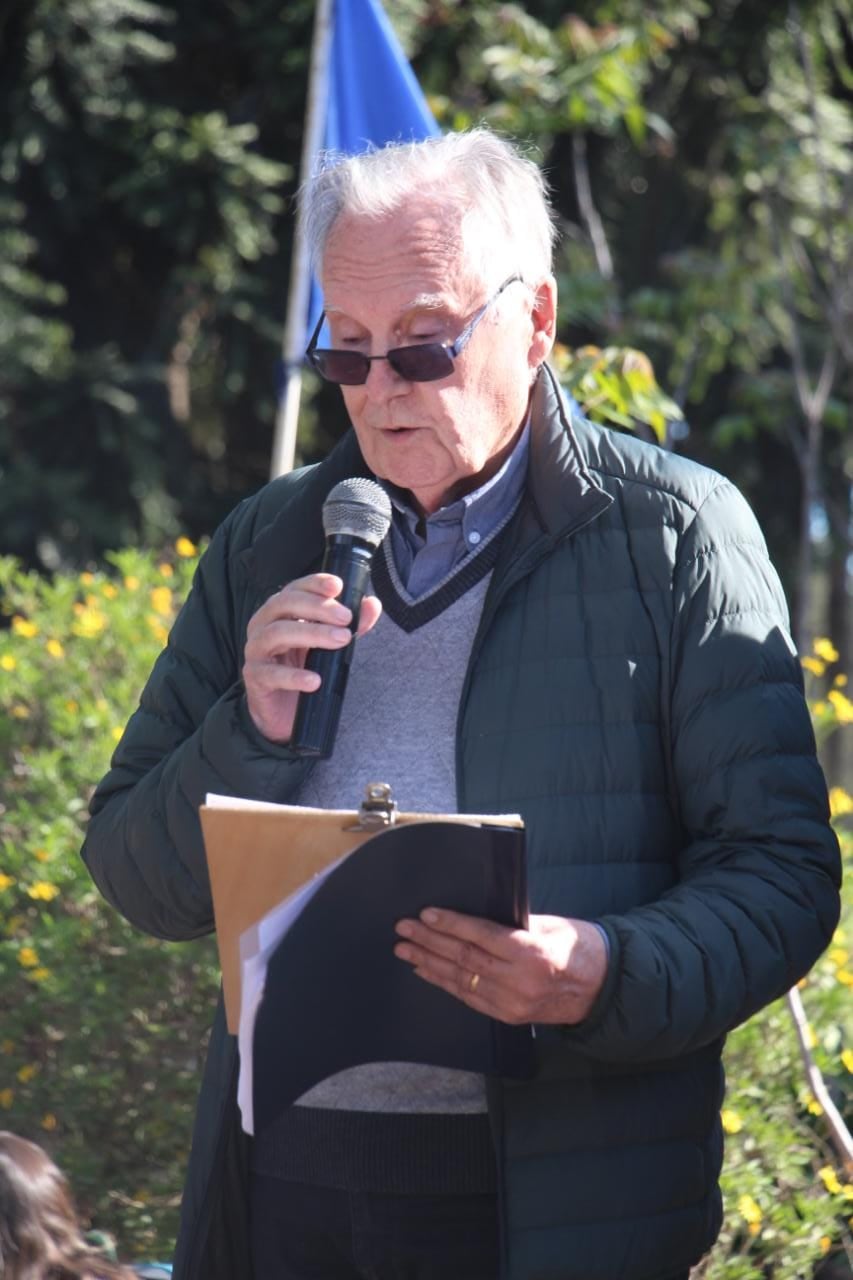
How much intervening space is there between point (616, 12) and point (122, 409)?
10.0 ft

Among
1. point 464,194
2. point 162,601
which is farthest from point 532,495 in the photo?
point 162,601

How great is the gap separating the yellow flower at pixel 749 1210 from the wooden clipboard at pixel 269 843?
1.57 meters

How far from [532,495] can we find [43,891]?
2.06m

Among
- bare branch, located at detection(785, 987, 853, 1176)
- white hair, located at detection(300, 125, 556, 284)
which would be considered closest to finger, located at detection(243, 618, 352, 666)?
white hair, located at detection(300, 125, 556, 284)

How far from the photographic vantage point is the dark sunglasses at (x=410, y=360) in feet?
6.57

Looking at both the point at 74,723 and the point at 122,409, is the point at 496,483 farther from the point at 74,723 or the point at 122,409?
the point at 122,409

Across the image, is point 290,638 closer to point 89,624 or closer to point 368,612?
point 368,612

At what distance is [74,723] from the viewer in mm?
4172

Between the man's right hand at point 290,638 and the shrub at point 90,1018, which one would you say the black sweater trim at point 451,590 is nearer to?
the man's right hand at point 290,638

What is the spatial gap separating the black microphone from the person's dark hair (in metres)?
1.28

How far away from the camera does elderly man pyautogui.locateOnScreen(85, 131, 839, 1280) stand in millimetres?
1821

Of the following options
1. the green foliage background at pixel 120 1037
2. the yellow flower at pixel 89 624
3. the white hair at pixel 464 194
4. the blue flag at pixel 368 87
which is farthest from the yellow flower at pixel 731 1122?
the blue flag at pixel 368 87

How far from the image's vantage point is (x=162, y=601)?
4.59 meters

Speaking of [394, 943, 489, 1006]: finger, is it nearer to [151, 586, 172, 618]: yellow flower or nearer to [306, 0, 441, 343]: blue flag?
[306, 0, 441, 343]: blue flag
